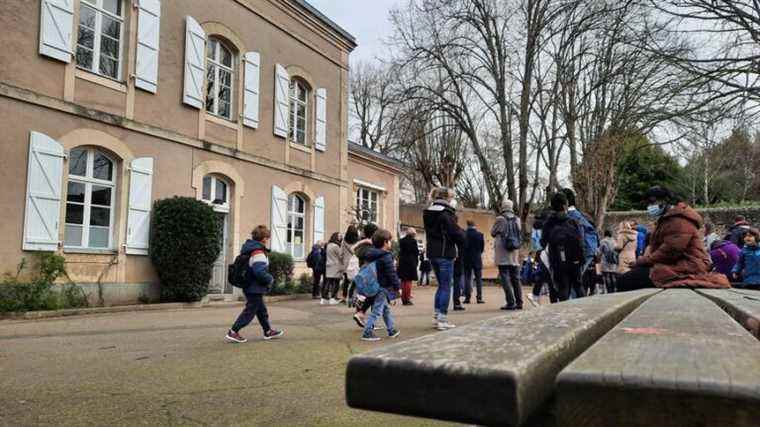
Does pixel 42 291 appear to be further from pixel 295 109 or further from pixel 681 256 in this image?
pixel 295 109

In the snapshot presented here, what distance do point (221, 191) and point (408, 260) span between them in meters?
6.65

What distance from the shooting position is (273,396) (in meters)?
3.87

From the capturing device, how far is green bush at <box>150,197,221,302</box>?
12.0m

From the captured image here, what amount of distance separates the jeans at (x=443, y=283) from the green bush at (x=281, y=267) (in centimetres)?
819

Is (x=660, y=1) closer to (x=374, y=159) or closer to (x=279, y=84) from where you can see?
(x=279, y=84)

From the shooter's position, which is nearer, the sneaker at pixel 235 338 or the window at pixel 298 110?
the sneaker at pixel 235 338

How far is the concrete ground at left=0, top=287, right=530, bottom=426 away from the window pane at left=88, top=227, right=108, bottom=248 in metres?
3.32

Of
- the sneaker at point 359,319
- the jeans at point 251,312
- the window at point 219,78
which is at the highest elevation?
the window at point 219,78

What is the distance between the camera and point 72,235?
10828 mm

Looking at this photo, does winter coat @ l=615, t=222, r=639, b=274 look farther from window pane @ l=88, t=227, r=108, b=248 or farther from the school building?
window pane @ l=88, t=227, r=108, b=248

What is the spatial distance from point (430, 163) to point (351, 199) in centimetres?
1323

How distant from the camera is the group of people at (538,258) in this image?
4.75 metres

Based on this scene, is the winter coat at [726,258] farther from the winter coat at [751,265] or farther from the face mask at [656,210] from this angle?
the face mask at [656,210]

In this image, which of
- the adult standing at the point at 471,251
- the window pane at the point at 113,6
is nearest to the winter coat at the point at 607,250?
the adult standing at the point at 471,251
